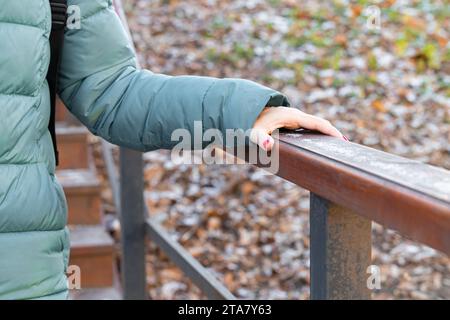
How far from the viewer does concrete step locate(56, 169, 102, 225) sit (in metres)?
3.43

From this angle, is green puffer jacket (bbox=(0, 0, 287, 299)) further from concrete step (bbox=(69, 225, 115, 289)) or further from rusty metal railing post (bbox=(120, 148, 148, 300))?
concrete step (bbox=(69, 225, 115, 289))

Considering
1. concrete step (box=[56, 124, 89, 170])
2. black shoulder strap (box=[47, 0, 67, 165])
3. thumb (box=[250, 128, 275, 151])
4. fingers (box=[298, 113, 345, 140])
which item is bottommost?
concrete step (box=[56, 124, 89, 170])

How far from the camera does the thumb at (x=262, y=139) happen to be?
126 centimetres

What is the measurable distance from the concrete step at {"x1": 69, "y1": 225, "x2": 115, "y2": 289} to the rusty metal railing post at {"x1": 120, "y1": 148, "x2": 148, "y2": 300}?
7.9 inches

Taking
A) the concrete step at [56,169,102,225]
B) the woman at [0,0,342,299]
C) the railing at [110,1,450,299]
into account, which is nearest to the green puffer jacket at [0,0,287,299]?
the woman at [0,0,342,299]

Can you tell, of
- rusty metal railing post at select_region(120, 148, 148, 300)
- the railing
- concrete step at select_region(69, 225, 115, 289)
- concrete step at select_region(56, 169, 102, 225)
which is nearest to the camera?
the railing

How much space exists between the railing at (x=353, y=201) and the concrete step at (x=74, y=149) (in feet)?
8.45

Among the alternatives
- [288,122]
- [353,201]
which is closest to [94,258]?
[288,122]

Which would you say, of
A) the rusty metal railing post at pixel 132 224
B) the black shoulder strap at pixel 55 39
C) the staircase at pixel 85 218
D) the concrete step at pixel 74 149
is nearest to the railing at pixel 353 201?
the black shoulder strap at pixel 55 39

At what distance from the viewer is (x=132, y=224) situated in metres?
3.06

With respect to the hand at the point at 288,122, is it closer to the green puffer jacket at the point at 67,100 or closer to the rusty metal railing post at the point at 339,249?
the green puffer jacket at the point at 67,100

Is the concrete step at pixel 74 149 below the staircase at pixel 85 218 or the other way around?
the other way around
